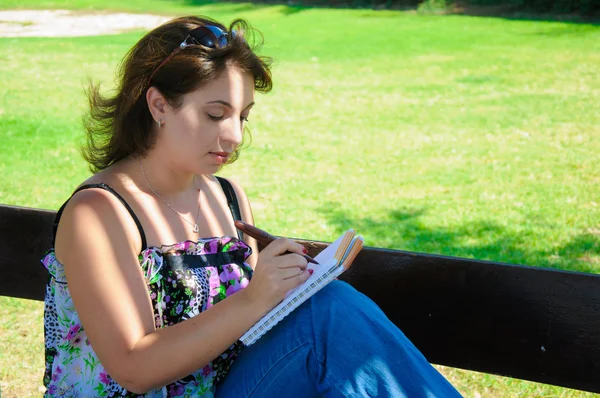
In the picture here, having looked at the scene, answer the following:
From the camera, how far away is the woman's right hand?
5.99ft

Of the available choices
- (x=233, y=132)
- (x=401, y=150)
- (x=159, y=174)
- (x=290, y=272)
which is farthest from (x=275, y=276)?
(x=401, y=150)

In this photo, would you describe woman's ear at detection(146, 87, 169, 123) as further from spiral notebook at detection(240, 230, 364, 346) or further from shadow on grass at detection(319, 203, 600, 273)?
shadow on grass at detection(319, 203, 600, 273)

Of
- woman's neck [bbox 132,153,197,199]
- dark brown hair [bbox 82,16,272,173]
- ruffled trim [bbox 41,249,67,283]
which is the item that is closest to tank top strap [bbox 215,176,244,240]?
woman's neck [bbox 132,153,197,199]

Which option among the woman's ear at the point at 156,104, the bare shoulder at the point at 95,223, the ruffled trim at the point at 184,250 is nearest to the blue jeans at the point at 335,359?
the ruffled trim at the point at 184,250

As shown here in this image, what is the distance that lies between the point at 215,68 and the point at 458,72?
433 inches

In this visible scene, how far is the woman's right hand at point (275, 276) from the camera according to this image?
1825 mm

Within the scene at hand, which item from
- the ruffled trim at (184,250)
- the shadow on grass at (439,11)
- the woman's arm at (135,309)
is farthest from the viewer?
the shadow on grass at (439,11)

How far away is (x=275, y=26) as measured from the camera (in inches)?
789

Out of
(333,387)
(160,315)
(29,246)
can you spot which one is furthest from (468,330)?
(29,246)

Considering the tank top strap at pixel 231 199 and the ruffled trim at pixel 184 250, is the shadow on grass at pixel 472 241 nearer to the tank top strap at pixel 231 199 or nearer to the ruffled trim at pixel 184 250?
the tank top strap at pixel 231 199

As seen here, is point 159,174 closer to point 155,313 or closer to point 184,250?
point 184,250

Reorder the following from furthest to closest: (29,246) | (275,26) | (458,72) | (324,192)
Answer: (275,26) → (458,72) → (324,192) → (29,246)

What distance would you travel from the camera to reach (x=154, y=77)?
2.03m

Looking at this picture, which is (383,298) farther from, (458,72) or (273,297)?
(458,72)
